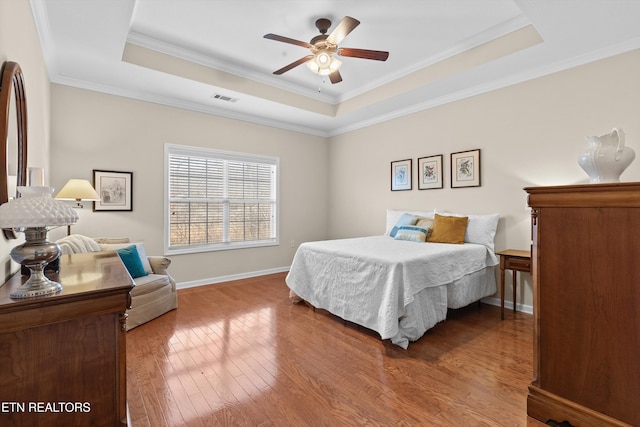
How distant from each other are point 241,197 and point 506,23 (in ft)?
13.4

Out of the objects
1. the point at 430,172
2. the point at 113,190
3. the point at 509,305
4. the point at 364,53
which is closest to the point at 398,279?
the point at 509,305

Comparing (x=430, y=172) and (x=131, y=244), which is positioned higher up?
(x=430, y=172)

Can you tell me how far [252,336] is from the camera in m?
2.75

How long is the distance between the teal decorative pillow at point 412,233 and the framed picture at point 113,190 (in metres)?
3.56

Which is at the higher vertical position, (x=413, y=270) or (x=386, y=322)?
(x=413, y=270)

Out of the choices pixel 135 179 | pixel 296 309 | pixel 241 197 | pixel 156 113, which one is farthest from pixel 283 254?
pixel 156 113

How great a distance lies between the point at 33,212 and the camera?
Answer: 3.59ft

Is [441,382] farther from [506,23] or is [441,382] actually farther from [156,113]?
[156,113]

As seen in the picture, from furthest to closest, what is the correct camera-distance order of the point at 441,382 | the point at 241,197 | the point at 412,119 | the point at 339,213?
the point at 339,213, the point at 241,197, the point at 412,119, the point at 441,382

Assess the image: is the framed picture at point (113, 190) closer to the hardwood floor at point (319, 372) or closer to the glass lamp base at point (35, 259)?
the hardwood floor at point (319, 372)

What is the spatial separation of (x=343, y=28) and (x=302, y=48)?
1087mm

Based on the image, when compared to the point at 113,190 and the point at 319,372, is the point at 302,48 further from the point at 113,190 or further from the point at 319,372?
the point at 319,372

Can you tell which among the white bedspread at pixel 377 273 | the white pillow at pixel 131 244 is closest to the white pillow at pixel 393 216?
the white bedspread at pixel 377 273

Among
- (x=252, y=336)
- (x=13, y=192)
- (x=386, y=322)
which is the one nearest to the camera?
(x=13, y=192)
